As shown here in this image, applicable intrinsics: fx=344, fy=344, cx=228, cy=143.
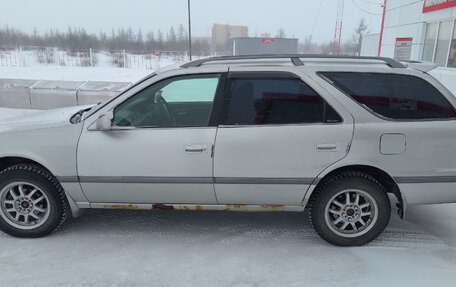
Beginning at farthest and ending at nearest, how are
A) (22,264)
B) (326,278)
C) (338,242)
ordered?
(338,242) → (22,264) → (326,278)

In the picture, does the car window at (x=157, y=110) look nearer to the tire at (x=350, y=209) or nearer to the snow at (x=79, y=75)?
the tire at (x=350, y=209)

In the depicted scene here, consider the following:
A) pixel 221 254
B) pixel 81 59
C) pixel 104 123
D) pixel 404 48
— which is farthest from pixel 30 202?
pixel 81 59

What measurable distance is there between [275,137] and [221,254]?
3.76 ft

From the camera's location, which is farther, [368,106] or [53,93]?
[53,93]

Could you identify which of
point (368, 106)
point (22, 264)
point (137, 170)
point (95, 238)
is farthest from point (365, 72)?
point (22, 264)

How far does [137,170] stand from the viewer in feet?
10.0

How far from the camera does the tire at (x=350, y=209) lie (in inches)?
119

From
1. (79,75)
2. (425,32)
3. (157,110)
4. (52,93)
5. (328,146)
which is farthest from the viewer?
(79,75)

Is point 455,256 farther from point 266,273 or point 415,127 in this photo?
point 266,273

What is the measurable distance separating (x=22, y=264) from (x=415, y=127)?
3524 millimetres

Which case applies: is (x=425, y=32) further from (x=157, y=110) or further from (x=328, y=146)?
(x=157, y=110)

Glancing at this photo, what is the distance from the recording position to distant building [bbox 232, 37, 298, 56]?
75.9ft

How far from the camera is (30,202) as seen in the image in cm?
326

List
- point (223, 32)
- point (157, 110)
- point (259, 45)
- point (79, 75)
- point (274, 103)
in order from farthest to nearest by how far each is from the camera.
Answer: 1. point (223, 32)
2. point (259, 45)
3. point (79, 75)
4. point (157, 110)
5. point (274, 103)
